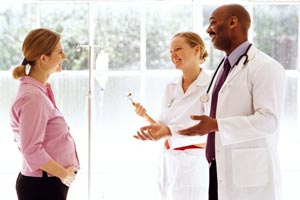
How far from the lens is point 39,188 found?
187cm

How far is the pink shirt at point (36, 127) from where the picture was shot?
179 cm

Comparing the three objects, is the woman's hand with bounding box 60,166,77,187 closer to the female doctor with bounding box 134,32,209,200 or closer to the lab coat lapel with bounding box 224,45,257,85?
the female doctor with bounding box 134,32,209,200

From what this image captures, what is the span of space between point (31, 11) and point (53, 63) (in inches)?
103

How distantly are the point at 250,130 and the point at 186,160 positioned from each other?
63 centimetres

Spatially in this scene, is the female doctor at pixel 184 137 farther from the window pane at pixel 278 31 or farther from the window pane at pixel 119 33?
the window pane at pixel 278 31

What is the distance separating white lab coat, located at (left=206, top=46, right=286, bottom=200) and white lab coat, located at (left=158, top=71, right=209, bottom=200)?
42 cm

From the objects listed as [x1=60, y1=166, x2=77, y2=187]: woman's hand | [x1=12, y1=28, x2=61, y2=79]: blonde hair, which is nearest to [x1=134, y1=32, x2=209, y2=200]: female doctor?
[x1=60, y1=166, x2=77, y2=187]: woman's hand

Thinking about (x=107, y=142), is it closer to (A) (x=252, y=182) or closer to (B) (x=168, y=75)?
(B) (x=168, y=75)

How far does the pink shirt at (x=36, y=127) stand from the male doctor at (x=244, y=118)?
589 mm

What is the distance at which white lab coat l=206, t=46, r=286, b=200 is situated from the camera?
171 cm

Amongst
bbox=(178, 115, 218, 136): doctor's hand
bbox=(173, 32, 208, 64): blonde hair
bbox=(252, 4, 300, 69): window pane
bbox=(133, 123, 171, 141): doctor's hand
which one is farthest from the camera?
bbox=(252, 4, 300, 69): window pane

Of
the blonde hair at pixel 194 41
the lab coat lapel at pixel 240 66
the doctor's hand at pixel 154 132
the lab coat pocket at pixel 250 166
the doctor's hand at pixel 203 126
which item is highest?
the blonde hair at pixel 194 41

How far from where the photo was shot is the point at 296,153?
454 cm

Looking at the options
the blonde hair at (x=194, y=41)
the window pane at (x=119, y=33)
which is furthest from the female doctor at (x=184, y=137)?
the window pane at (x=119, y=33)
